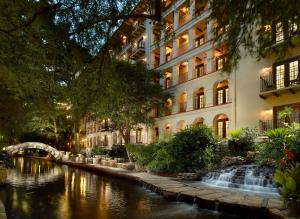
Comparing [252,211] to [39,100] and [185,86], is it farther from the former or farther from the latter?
[185,86]

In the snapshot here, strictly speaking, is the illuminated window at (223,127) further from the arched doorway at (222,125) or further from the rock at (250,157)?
the rock at (250,157)

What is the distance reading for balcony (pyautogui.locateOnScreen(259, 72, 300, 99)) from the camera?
75.0ft

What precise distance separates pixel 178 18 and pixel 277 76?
646 inches

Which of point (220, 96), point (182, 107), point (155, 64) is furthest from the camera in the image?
point (155, 64)

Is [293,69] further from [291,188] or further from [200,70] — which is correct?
[291,188]

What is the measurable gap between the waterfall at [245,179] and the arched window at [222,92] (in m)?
13.6

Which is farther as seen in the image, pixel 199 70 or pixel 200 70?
pixel 199 70

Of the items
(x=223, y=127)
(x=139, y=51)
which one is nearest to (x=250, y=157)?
(x=223, y=127)

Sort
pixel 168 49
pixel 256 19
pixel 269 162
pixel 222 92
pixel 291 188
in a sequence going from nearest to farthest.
Result: pixel 256 19 < pixel 291 188 < pixel 269 162 < pixel 222 92 < pixel 168 49

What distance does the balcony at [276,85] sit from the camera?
22.9 m

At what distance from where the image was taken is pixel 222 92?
31625 mm

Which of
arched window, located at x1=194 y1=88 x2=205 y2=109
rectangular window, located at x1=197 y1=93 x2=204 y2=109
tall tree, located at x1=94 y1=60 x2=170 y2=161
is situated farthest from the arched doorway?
tall tree, located at x1=94 y1=60 x2=170 y2=161

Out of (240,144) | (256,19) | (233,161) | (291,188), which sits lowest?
(233,161)

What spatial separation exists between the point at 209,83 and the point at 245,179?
16560mm
